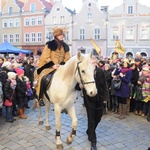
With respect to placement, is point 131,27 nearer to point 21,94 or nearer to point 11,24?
point 11,24

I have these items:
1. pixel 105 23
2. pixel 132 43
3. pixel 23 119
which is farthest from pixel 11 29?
pixel 23 119

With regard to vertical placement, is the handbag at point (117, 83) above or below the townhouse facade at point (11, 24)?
below

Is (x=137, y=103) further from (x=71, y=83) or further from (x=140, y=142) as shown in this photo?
(x=71, y=83)

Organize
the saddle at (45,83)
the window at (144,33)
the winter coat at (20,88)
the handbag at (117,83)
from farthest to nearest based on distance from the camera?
the window at (144,33) → the handbag at (117,83) → the winter coat at (20,88) → the saddle at (45,83)

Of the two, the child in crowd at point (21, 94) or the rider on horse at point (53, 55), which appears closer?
the rider on horse at point (53, 55)

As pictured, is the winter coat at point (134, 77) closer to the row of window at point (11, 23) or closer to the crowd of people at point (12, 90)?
the crowd of people at point (12, 90)

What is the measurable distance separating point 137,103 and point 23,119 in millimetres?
3916

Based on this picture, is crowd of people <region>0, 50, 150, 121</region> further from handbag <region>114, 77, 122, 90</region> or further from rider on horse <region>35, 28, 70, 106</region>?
rider on horse <region>35, 28, 70, 106</region>

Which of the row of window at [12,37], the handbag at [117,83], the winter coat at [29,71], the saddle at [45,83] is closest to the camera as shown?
the saddle at [45,83]

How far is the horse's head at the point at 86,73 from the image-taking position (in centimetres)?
376

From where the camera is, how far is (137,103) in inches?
299

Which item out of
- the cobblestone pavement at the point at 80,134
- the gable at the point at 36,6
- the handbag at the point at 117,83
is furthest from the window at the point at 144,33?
the cobblestone pavement at the point at 80,134

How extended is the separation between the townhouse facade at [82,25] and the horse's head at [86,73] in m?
26.9

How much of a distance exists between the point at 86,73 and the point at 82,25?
32631 mm
